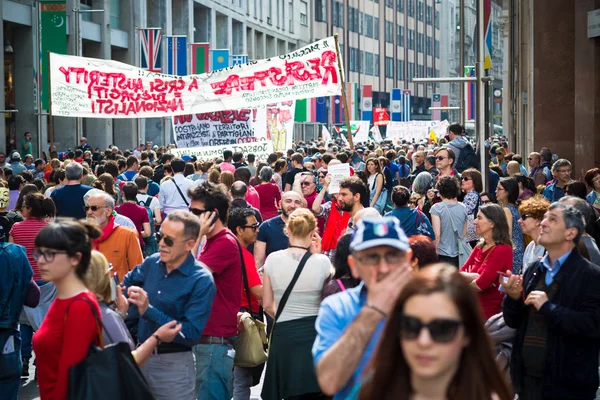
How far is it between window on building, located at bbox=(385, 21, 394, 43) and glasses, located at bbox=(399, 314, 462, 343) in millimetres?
110387

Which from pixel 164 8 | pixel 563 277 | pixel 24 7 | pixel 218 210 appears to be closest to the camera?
pixel 563 277

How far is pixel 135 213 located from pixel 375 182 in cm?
469

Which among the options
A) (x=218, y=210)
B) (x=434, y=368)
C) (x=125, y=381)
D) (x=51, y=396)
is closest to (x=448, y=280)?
(x=434, y=368)

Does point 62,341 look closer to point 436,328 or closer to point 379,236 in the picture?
point 379,236

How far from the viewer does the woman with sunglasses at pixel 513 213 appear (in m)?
10.7

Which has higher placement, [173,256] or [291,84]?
[291,84]

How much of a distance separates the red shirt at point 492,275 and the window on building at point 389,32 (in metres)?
106

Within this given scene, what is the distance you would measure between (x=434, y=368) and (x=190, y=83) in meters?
17.6

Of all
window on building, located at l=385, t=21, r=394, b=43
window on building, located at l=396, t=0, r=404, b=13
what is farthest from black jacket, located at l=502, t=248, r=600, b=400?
window on building, located at l=396, t=0, r=404, b=13

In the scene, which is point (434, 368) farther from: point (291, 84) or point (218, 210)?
point (291, 84)

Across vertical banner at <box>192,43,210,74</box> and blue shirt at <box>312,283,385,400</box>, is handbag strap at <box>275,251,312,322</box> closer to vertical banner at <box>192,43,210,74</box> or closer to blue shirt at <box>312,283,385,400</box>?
blue shirt at <box>312,283,385,400</box>

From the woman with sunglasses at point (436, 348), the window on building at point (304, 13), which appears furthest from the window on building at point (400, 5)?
the woman with sunglasses at point (436, 348)

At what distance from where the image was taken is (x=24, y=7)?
36875 mm

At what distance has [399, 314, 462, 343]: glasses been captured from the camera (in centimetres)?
313
